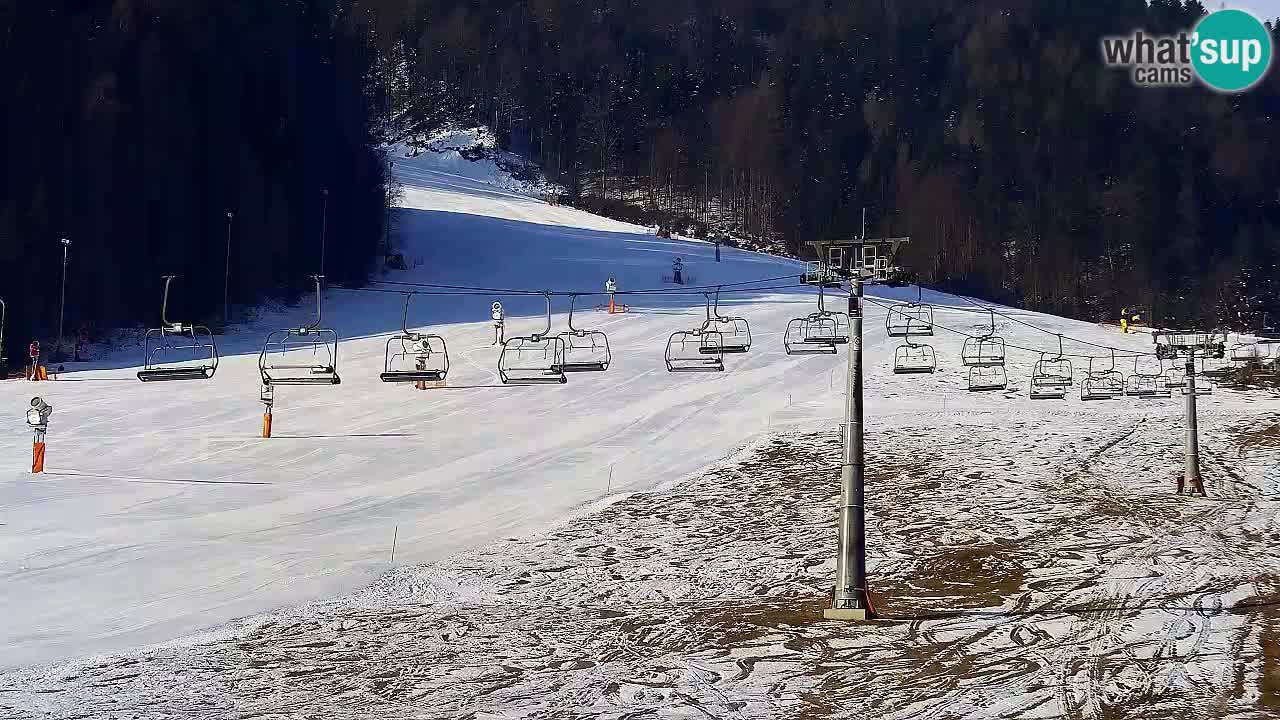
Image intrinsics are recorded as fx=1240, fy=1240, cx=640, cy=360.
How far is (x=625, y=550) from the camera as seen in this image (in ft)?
75.4

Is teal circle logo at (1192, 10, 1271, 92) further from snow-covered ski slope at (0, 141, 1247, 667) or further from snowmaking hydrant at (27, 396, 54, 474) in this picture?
snowmaking hydrant at (27, 396, 54, 474)

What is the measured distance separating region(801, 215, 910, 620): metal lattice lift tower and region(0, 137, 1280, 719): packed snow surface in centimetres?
63

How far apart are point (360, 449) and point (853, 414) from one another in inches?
788

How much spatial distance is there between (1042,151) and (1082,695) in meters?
95.7

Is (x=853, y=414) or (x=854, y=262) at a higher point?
(x=854, y=262)

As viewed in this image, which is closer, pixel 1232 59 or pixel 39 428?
pixel 39 428

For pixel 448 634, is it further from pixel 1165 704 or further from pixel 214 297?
pixel 214 297

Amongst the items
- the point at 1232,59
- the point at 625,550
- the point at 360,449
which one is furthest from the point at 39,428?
the point at 1232,59

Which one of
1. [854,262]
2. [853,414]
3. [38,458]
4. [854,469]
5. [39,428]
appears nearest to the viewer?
[854,469]

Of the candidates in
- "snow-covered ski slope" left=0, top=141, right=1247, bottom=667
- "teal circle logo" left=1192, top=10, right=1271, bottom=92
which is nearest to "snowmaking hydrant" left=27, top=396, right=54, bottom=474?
"snow-covered ski slope" left=0, top=141, right=1247, bottom=667

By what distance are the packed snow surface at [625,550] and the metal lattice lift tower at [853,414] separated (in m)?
0.63

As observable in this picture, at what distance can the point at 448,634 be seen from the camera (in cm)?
1725

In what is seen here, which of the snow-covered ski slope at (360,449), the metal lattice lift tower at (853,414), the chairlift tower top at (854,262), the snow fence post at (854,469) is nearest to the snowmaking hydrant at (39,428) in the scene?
the snow-covered ski slope at (360,449)

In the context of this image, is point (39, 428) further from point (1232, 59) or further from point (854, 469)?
point (1232, 59)
